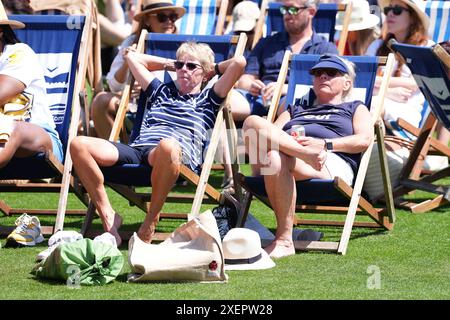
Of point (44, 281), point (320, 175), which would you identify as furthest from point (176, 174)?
point (44, 281)

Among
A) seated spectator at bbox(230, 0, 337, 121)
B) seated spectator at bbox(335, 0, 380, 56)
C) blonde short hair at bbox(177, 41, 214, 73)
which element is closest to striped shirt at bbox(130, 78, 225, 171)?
blonde short hair at bbox(177, 41, 214, 73)

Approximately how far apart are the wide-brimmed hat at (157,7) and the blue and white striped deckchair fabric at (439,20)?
1971 millimetres

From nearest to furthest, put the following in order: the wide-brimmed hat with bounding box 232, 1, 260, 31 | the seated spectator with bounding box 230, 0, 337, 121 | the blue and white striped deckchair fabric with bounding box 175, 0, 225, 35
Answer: the seated spectator with bounding box 230, 0, 337, 121 < the blue and white striped deckchair fabric with bounding box 175, 0, 225, 35 < the wide-brimmed hat with bounding box 232, 1, 260, 31

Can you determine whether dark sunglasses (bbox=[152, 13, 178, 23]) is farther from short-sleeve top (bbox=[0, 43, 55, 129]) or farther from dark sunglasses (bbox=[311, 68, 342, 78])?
dark sunglasses (bbox=[311, 68, 342, 78])

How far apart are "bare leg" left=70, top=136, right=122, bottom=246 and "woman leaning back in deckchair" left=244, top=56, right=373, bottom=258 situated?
0.81m

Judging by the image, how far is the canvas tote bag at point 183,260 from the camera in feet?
18.5

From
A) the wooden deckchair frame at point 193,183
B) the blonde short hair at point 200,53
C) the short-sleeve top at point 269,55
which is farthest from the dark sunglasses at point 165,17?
the blonde short hair at point 200,53

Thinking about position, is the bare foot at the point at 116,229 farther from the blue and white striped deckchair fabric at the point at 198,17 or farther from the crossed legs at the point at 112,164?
the blue and white striped deckchair fabric at the point at 198,17

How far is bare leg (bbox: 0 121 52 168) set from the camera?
679 cm

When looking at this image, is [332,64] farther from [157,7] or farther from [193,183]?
[157,7]

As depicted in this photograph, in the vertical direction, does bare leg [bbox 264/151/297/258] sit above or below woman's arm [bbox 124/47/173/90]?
below

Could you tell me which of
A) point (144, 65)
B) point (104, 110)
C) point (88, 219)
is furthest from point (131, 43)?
point (88, 219)
